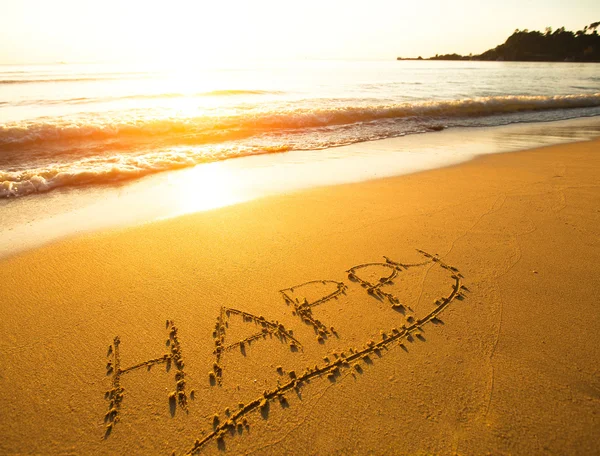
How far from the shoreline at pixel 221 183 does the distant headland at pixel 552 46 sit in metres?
91.3

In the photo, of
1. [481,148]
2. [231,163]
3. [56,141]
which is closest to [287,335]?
[231,163]

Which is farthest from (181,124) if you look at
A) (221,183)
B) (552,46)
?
(552,46)

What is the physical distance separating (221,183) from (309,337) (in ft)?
11.4

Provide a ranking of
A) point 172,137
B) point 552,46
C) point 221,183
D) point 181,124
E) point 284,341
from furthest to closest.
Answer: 1. point 552,46
2. point 181,124
3. point 172,137
4. point 221,183
5. point 284,341

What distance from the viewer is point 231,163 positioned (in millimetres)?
6309

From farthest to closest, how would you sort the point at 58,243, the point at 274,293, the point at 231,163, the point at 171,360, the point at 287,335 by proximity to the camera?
the point at 231,163
the point at 58,243
the point at 274,293
the point at 287,335
the point at 171,360

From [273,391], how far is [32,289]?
2198mm

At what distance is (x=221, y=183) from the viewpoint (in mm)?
5152

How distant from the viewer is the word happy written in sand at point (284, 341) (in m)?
1.75

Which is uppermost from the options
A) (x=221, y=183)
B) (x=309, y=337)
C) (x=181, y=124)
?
(x=181, y=124)

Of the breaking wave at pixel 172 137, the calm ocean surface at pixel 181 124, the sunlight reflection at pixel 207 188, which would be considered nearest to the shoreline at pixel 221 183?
the sunlight reflection at pixel 207 188

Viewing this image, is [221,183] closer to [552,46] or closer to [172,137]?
[172,137]

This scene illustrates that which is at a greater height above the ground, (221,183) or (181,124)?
(181,124)

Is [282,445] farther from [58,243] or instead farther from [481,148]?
[481,148]
